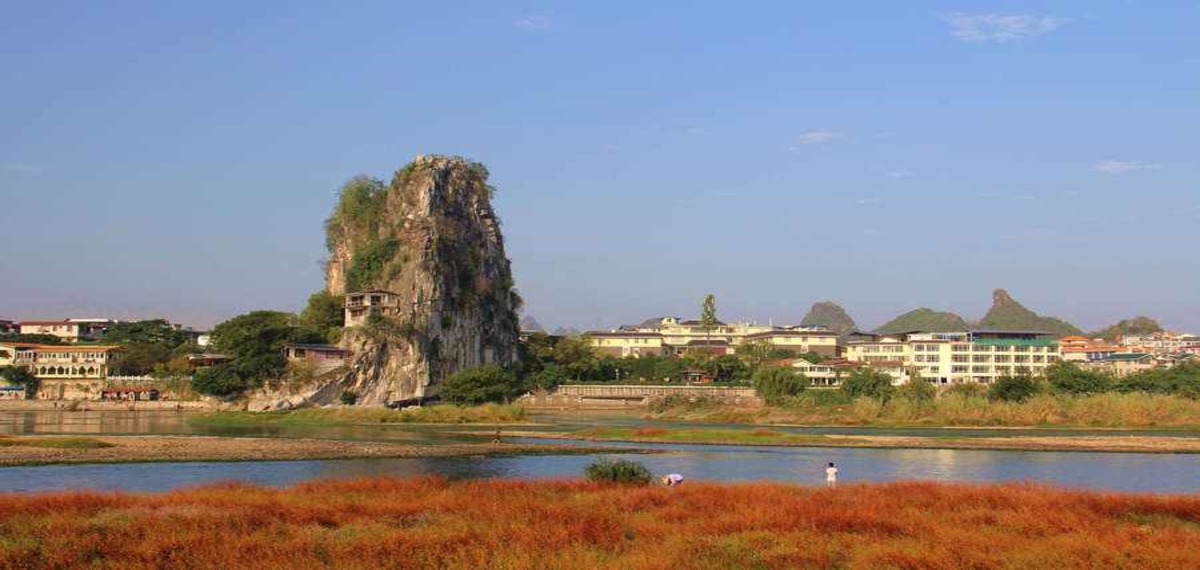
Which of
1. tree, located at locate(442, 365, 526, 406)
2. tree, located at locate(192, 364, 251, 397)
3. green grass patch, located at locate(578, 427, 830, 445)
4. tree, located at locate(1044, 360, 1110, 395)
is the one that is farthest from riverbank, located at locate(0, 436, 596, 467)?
tree, located at locate(1044, 360, 1110, 395)

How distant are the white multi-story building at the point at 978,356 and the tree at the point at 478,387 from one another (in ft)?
165

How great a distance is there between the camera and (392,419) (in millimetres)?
92812

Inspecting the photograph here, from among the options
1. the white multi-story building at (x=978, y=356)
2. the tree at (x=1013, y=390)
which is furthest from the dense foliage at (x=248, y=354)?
the white multi-story building at (x=978, y=356)

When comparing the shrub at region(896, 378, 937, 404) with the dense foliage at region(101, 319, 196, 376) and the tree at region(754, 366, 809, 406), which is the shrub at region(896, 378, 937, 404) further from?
the dense foliage at region(101, 319, 196, 376)

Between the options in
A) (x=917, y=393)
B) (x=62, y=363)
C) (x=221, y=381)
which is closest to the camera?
(x=917, y=393)

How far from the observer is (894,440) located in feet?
217

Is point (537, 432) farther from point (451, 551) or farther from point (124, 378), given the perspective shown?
point (124, 378)

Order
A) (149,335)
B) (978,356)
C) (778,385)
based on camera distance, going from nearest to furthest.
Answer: (778,385) → (978,356) → (149,335)

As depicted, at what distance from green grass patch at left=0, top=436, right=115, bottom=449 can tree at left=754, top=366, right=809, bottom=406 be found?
2411 inches

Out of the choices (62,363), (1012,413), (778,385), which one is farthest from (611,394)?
(62,363)

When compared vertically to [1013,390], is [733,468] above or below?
below

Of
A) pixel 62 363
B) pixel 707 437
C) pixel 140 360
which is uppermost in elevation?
pixel 140 360

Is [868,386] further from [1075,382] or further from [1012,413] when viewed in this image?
[1075,382]

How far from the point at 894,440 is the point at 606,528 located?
46886 millimetres
